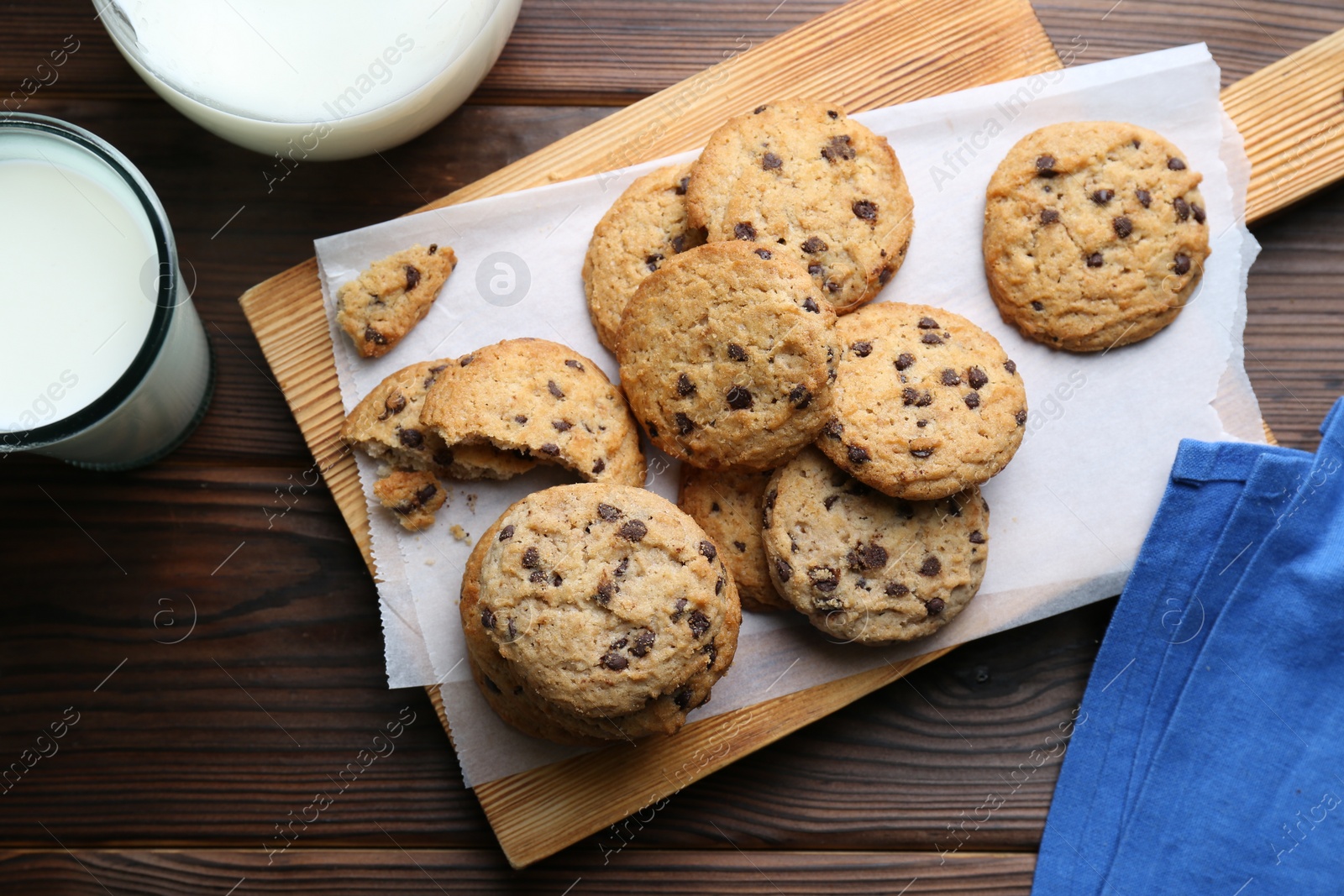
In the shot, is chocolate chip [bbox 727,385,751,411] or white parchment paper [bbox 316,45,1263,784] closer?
chocolate chip [bbox 727,385,751,411]

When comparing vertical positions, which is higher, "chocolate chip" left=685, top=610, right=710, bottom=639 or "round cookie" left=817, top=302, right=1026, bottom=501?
→ "round cookie" left=817, top=302, right=1026, bottom=501

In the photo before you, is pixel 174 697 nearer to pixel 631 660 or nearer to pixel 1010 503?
pixel 631 660

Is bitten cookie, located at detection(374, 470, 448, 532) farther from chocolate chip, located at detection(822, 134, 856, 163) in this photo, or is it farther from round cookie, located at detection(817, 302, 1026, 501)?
chocolate chip, located at detection(822, 134, 856, 163)

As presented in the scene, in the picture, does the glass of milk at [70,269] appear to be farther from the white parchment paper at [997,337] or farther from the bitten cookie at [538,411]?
the bitten cookie at [538,411]

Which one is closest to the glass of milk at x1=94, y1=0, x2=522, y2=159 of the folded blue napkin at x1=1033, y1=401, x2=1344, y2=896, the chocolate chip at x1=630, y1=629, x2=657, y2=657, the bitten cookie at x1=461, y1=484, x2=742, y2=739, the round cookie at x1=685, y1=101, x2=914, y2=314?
the round cookie at x1=685, y1=101, x2=914, y2=314

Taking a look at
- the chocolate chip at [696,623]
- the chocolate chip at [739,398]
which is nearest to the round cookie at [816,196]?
the chocolate chip at [739,398]

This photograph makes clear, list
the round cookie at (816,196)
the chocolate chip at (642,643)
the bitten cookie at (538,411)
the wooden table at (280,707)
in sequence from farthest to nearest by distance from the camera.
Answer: the wooden table at (280,707), the round cookie at (816,196), the bitten cookie at (538,411), the chocolate chip at (642,643)
